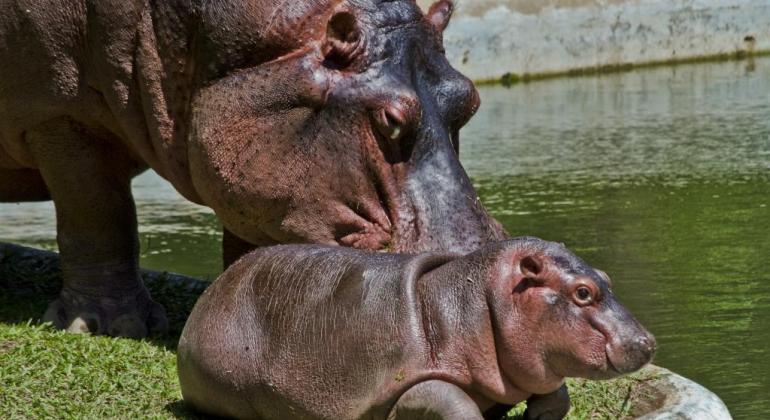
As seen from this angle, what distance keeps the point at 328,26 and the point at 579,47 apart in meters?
13.2

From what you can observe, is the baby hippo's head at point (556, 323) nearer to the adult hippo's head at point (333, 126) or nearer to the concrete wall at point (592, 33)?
the adult hippo's head at point (333, 126)

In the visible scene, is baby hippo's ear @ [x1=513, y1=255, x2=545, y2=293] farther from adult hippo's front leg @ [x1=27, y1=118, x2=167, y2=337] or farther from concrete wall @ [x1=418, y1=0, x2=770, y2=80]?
concrete wall @ [x1=418, y1=0, x2=770, y2=80]

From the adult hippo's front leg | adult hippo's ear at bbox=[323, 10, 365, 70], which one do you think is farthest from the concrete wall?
adult hippo's ear at bbox=[323, 10, 365, 70]

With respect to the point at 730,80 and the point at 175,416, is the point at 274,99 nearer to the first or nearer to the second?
the point at 175,416

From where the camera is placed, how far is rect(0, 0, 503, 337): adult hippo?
15.8 feet

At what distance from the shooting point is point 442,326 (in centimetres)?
365

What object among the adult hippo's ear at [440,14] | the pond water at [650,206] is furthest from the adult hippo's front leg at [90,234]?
the pond water at [650,206]

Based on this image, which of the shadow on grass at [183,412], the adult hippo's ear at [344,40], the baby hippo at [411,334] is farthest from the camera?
the adult hippo's ear at [344,40]

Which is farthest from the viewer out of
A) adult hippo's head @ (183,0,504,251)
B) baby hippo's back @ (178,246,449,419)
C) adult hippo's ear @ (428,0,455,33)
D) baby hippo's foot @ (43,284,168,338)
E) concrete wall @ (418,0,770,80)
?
concrete wall @ (418,0,770,80)

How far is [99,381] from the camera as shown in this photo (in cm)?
468

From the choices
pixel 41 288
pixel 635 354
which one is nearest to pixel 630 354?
pixel 635 354

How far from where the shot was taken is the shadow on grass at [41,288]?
19.4 ft

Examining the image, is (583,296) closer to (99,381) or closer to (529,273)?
(529,273)

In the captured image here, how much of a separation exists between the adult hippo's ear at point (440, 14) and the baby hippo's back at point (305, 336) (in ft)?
4.48
